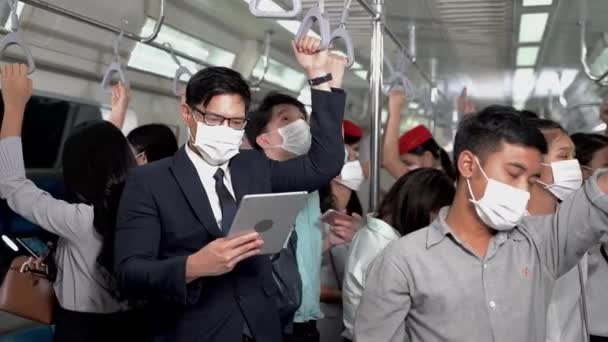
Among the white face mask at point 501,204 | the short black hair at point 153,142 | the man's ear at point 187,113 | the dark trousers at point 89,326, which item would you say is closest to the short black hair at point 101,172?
Answer: the dark trousers at point 89,326

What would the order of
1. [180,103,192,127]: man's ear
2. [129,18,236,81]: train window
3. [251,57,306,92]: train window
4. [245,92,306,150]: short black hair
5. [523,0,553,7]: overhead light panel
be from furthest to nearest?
1. [251,57,306,92]: train window
2. [129,18,236,81]: train window
3. [523,0,553,7]: overhead light panel
4. [245,92,306,150]: short black hair
5. [180,103,192,127]: man's ear

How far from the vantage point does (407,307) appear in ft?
6.27

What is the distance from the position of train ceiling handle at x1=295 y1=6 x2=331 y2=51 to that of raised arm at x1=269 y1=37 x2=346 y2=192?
3 cm

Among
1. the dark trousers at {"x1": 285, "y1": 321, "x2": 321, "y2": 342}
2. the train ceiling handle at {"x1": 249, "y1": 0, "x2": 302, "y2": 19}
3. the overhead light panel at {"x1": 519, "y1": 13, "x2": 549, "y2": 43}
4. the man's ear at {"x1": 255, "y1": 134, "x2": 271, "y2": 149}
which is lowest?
the dark trousers at {"x1": 285, "y1": 321, "x2": 321, "y2": 342}

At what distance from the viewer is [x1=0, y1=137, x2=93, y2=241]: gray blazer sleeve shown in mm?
2477

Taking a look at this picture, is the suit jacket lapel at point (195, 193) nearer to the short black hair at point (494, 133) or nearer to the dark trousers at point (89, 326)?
the short black hair at point (494, 133)

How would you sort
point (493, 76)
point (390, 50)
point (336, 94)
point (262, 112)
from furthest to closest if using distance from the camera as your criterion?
point (493, 76)
point (390, 50)
point (262, 112)
point (336, 94)

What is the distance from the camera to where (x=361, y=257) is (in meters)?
2.44

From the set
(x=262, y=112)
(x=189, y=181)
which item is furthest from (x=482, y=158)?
(x=262, y=112)

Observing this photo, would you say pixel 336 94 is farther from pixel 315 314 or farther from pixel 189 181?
pixel 315 314

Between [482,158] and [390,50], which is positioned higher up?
[390,50]

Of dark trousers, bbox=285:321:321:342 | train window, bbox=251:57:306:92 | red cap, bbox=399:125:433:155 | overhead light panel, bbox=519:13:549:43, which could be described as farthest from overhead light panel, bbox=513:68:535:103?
dark trousers, bbox=285:321:321:342

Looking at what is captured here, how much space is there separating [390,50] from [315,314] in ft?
11.7

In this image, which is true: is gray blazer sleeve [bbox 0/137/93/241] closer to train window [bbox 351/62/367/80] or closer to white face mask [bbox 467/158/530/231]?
white face mask [bbox 467/158/530/231]
